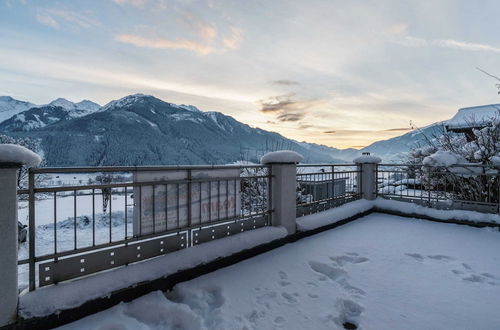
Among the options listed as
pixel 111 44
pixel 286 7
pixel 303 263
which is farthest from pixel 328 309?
pixel 111 44

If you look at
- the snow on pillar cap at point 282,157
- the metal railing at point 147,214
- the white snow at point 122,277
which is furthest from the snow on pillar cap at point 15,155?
the snow on pillar cap at point 282,157

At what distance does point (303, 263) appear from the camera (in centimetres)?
429

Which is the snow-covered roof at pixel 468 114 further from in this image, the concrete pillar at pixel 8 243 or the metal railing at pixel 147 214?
the concrete pillar at pixel 8 243

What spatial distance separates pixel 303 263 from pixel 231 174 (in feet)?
6.25

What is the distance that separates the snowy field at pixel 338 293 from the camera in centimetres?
273

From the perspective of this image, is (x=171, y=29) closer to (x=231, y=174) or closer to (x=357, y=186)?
(x=231, y=174)

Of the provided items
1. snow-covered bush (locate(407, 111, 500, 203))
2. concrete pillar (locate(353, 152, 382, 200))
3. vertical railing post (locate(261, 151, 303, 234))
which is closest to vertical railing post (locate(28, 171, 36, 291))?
vertical railing post (locate(261, 151, 303, 234))

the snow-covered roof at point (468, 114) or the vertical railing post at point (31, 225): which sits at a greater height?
the snow-covered roof at point (468, 114)

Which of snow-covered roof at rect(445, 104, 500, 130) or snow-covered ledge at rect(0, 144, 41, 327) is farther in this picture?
snow-covered roof at rect(445, 104, 500, 130)

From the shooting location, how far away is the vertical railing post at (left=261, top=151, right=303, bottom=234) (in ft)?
16.7

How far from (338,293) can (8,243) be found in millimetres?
3581

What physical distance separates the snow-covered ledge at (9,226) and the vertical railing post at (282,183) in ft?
12.2

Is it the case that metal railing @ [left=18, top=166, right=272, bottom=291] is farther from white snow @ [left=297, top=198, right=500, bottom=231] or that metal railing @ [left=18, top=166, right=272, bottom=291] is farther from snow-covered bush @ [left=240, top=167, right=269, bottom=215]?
white snow @ [left=297, top=198, right=500, bottom=231]

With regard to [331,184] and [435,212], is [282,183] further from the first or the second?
[435,212]
